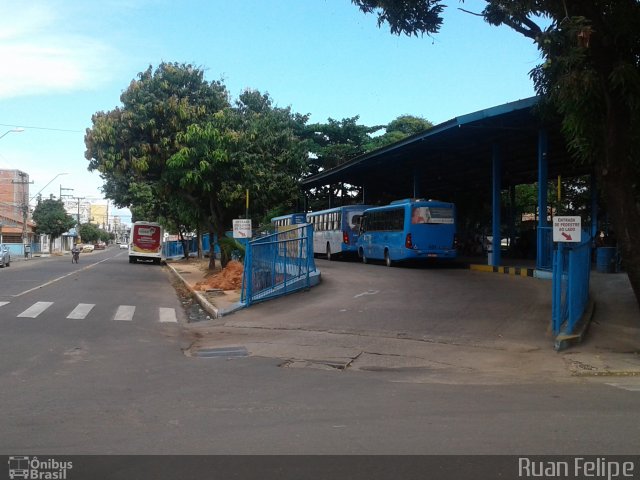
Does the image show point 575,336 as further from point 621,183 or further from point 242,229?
point 242,229

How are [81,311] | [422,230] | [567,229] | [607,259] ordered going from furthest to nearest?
[422,230] → [607,259] → [81,311] → [567,229]

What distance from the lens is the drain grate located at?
10367 millimetres

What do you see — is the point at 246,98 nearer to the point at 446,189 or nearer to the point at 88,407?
the point at 446,189

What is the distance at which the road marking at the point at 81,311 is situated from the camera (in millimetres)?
14511

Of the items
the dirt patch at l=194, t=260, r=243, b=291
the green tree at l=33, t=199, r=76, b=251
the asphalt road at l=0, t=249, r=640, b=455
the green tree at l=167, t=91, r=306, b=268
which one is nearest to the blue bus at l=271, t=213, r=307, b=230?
the green tree at l=167, t=91, r=306, b=268

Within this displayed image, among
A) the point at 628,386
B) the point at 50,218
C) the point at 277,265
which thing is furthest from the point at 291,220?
the point at 50,218

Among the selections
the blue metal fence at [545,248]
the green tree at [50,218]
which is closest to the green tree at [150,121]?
the blue metal fence at [545,248]

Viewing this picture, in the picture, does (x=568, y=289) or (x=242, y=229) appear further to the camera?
(x=242, y=229)

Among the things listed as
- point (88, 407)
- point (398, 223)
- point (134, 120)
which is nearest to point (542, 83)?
point (88, 407)

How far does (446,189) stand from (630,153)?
34252mm

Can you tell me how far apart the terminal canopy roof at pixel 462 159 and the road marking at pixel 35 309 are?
42.2 feet

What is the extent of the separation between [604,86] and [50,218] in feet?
240

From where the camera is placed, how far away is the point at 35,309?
51.2ft
